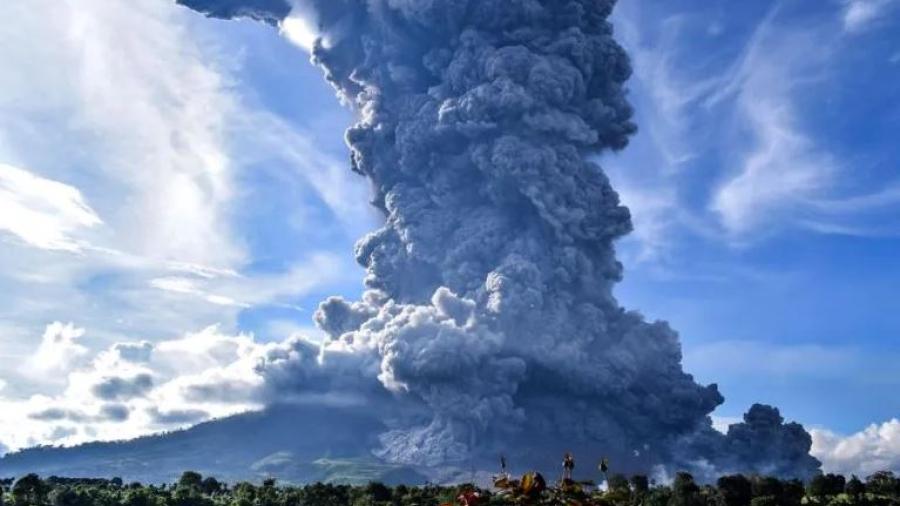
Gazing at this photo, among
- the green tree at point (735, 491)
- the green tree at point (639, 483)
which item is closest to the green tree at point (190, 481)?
the green tree at point (639, 483)

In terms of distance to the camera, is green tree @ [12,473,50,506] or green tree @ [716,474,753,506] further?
green tree @ [12,473,50,506]

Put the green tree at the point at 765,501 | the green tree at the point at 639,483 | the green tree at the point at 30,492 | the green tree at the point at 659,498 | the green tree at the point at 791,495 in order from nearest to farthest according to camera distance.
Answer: the green tree at the point at 765,501, the green tree at the point at 791,495, the green tree at the point at 659,498, the green tree at the point at 30,492, the green tree at the point at 639,483

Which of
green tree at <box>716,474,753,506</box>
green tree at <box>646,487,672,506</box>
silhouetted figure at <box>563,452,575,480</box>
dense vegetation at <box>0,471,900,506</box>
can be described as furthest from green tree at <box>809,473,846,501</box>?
silhouetted figure at <box>563,452,575,480</box>

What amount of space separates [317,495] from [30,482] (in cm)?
3967

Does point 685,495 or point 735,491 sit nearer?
point 685,495

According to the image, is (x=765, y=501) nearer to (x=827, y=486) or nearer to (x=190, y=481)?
(x=827, y=486)

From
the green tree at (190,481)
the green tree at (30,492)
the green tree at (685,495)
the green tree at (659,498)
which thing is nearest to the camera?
the green tree at (685,495)

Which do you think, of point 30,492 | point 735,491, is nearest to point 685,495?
point 735,491

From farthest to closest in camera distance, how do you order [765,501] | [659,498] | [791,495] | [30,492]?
[30,492]
[659,498]
[791,495]
[765,501]

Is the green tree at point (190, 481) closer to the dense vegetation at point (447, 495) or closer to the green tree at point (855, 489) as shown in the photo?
the dense vegetation at point (447, 495)

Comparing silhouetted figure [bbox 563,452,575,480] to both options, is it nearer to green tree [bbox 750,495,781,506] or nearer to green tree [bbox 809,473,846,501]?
green tree [bbox 750,495,781,506]

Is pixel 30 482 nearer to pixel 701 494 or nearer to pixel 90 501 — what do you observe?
pixel 90 501

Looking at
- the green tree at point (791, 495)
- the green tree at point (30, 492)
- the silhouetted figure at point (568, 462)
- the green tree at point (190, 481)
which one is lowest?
the silhouetted figure at point (568, 462)

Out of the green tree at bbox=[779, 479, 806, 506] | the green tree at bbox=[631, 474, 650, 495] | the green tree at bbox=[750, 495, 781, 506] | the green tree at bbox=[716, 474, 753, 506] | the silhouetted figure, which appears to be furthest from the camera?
the green tree at bbox=[631, 474, 650, 495]
